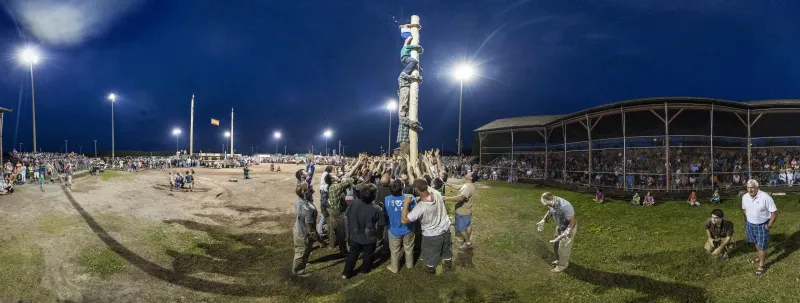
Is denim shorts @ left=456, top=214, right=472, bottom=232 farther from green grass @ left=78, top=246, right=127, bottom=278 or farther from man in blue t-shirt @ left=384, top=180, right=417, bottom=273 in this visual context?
green grass @ left=78, top=246, right=127, bottom=278

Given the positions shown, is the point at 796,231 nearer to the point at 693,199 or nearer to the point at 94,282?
the point at 693,199

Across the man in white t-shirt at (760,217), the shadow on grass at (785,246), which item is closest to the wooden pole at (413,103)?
the man in white t-shirt at (760,217)

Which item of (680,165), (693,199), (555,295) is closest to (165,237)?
(555,295)

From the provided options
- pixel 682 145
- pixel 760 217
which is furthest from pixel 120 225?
pixel 682 145

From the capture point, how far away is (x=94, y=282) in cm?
696

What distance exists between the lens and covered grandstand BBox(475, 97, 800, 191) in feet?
51.5

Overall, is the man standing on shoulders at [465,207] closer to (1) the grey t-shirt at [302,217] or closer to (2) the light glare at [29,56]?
(1) the grey t-shirt at [302,217]

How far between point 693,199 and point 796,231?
17.2ft

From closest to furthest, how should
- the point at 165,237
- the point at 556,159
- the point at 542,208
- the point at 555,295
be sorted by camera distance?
the point at 555,295 < the point at 165,237 < the point at 542,208 < the point at 556,159

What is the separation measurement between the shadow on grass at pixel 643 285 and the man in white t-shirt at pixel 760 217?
1.55 metres

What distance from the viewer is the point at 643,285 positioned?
6.16 m

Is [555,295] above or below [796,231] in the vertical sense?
below

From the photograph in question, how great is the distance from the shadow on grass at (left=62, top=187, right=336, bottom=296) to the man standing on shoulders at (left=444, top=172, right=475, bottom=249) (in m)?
3.15

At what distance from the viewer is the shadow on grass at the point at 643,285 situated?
18.4 ft
